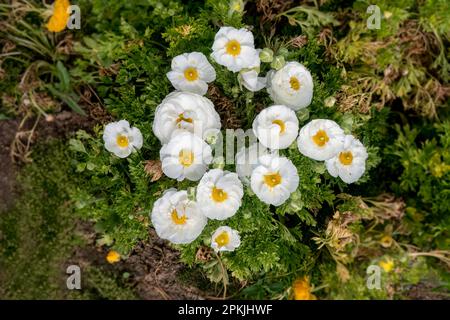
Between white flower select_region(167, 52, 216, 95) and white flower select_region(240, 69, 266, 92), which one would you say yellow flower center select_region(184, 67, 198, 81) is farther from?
white flower select_region(240, 69, 266, 92)

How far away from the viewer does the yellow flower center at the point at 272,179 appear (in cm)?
177

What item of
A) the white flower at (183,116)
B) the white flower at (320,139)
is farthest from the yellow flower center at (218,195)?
the white flower at (320,139)

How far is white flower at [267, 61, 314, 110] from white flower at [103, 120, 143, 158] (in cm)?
57

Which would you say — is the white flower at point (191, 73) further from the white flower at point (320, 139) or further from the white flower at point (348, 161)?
the white flower at point (348, 161)

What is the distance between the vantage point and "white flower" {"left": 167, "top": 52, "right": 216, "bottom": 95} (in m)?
1.92

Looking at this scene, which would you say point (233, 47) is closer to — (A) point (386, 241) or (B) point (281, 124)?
(B) point (281, 124)

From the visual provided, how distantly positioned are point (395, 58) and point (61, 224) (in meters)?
1.98

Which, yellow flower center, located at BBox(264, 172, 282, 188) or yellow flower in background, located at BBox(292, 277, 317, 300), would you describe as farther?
yellow flower in background, located at BBox(292, 277, 317, 300)

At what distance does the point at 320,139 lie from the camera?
5.99 feet

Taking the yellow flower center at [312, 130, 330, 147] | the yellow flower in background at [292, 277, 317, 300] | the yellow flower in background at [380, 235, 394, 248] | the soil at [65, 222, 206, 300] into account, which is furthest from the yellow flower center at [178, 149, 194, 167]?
the yellow flower in background at [380, 235, 394, 248]

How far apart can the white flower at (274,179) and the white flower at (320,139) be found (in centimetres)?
10

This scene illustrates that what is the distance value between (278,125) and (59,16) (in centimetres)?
129
